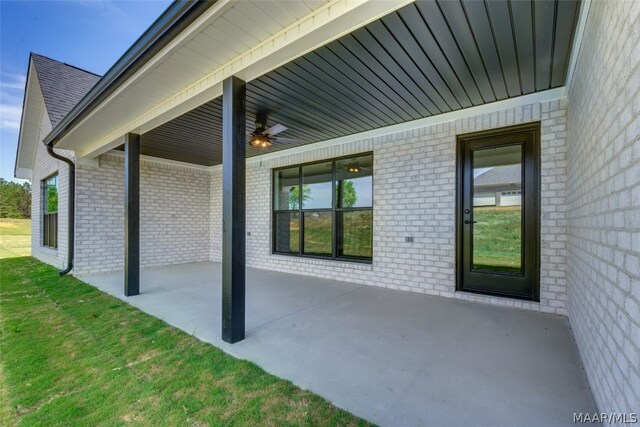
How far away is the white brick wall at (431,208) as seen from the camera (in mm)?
3344

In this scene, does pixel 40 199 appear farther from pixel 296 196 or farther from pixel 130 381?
pixel 130 381

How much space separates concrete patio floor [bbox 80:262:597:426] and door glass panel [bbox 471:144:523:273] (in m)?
0.69

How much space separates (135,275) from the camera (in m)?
4.32

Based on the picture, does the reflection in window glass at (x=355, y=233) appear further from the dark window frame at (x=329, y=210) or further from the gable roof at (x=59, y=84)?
the gable roof at (x=59, y=84)

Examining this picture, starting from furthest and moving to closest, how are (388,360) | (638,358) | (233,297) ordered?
(233,297), (388,360), (638,358)

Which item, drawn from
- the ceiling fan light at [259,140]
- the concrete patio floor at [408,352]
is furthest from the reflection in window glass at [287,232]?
the ceiling fan light at [259,140]

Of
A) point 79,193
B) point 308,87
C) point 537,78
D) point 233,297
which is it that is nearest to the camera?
point 233,297

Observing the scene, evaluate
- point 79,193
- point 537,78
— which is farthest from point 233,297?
point 79,193

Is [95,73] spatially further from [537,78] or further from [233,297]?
[537,78]

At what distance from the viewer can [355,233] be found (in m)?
5.36

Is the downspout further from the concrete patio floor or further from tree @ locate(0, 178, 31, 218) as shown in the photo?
tree @ locate(0, 178, 31, 218)

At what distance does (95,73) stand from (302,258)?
27.0 ft

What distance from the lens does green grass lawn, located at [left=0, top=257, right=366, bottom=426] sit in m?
1.64

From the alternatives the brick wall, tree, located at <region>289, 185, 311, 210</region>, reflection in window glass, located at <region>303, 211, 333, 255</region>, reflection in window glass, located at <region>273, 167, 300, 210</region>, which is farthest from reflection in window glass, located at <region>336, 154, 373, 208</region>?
the brick wall
